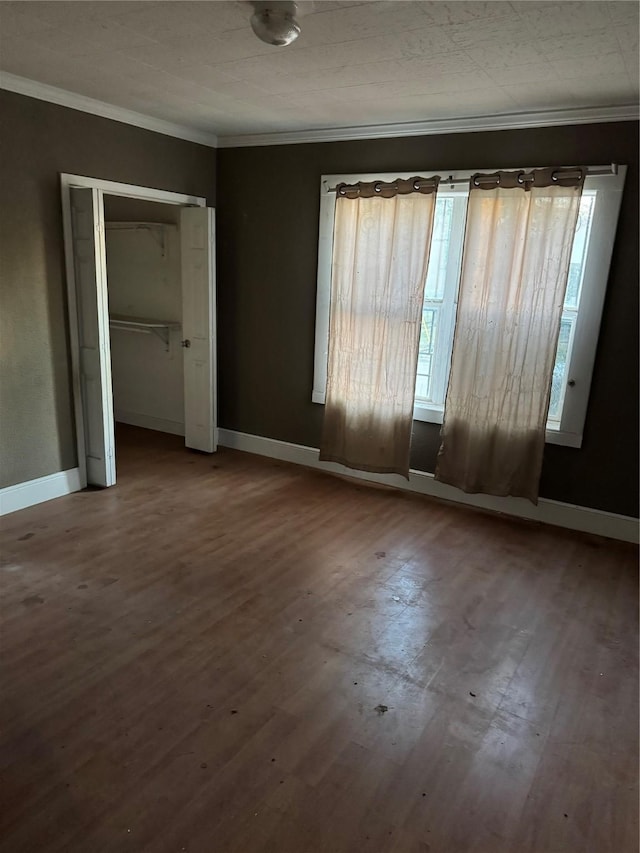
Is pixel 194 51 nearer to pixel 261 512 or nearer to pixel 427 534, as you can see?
pixel 261 512

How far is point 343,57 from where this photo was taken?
258cm

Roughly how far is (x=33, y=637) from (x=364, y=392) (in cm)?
260

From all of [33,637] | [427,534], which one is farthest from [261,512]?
[33,637]

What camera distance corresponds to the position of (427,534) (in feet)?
11.8

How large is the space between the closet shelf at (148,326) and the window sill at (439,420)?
159cm

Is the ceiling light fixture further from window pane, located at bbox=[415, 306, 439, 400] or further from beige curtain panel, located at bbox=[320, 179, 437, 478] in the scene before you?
window pane, located at bbox=[415, 306, 439, 400]

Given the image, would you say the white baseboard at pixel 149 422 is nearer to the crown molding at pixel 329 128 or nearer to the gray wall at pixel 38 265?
the gray wall at pixel 38 265

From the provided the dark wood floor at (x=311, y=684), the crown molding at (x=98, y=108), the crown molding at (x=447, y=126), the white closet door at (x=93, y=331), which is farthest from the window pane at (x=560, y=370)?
the crown molding at (x=98, y=108)

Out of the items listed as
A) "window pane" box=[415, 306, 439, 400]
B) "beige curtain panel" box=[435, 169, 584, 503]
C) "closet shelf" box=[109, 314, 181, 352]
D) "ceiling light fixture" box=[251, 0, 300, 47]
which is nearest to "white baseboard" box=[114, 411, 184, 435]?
"closet shelf" box=[109, 314, 181, 352]

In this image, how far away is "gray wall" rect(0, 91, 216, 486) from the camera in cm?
334

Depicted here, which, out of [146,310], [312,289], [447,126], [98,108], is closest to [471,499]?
[312,289]

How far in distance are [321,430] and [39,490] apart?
6.81ft

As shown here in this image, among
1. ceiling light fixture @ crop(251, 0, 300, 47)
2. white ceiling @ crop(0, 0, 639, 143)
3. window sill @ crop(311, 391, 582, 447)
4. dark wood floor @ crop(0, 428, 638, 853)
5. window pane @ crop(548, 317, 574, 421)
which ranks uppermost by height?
white ceiling @ crop(0, 0, 639, 143)

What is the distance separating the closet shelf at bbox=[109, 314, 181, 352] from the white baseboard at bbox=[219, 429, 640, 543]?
106 centimetres
